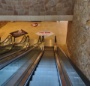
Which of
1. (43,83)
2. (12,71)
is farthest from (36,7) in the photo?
(43,83)

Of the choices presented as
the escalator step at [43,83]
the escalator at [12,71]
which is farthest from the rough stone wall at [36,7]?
the escalator step at [43,83]

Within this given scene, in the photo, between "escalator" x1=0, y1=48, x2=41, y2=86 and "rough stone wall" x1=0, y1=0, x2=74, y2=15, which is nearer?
"escalator" x1=0, y1=48, x2=41, y2=86

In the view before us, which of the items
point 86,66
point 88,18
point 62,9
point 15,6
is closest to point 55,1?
point 62,9

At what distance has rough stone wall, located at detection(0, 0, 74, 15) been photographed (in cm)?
662

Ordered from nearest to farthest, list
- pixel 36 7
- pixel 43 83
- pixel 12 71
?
pixel 43 83
pixel 12 71
pixel 36 7

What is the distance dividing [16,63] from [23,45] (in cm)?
401

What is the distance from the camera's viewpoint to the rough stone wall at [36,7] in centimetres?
A: 662

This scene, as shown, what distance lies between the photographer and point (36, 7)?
22.1 ft

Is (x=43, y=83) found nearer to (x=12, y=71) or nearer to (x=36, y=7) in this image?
(x=12, y=71)

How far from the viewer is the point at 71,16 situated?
682 cm

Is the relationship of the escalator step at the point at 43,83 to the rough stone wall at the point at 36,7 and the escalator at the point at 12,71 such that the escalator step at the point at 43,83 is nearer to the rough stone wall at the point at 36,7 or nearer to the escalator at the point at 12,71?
the escalator at the point at 12,71

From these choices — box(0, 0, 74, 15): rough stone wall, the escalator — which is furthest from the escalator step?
box(0, 0, 74, 15): rough stone wall

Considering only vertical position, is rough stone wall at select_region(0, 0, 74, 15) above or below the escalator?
above

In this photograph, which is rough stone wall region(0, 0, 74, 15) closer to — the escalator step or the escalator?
the escalator
